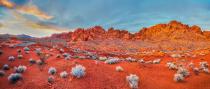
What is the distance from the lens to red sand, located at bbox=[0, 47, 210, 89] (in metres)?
16.2

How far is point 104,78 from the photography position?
17.4 meters

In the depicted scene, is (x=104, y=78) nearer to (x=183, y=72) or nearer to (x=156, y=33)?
(x=183, y=72)

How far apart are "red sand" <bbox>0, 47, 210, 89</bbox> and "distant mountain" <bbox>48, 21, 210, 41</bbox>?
255 feet

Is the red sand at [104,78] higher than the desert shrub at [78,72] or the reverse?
the reverse

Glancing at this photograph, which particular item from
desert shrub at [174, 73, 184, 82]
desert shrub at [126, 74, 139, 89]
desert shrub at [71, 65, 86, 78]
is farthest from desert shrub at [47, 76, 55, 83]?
desert shrub at [174, 73, 184, 82]

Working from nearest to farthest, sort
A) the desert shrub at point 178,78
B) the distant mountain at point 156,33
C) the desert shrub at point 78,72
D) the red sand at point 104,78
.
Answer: the red sand at point 104,78 < the desert shrub at point 78,72 < the desert shrub at point 178,78 < the distant mountain at point 156,33

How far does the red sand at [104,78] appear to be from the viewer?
53.3ft

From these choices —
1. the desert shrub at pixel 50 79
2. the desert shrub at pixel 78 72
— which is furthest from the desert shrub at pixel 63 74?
the desert shrub at pixel 50 79

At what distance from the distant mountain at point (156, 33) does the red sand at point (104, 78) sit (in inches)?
3062

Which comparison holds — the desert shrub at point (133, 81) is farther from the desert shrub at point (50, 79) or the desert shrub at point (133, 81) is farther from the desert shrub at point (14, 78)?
the desert shrub at point (14, 78)

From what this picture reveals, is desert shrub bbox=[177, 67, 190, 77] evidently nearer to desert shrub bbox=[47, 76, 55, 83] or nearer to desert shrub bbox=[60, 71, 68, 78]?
desert shrub bbox=[60, 71, 68, 78]

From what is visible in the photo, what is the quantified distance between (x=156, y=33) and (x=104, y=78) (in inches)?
3683

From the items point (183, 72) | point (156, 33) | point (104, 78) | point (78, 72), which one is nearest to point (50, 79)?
point (78, 72)

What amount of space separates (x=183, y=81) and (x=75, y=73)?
7.45m
